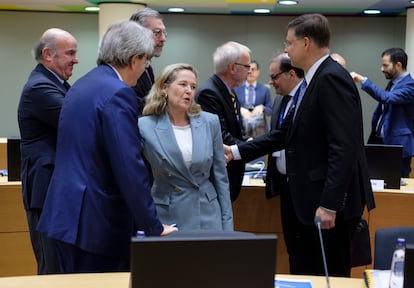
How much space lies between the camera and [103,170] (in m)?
2.20

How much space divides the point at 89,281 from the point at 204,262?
2.74 feet

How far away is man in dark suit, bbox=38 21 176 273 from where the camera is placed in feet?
7.02

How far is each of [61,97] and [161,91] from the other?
50cm

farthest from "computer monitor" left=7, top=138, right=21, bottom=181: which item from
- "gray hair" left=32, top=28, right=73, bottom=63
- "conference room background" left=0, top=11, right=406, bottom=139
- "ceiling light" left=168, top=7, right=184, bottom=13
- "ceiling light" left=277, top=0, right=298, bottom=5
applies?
"conference room background" left=0, top=11, right=406, bottom=139

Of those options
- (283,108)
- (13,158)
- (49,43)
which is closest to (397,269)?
(283,108)

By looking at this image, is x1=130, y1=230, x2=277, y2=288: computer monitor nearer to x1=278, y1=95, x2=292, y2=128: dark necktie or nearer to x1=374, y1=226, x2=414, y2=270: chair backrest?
x1=374, y1=226, x2=414, y2=270: chair backrest

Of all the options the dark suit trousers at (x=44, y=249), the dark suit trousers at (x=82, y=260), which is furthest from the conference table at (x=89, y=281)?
the dark suit trousers at (x=44, y=249)

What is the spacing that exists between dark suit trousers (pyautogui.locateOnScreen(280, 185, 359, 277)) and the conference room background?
5960mm

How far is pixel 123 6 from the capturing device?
750 cm

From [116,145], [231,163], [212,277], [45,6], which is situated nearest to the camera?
[212,277]

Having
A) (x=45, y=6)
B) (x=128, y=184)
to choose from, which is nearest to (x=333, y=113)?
(x=128, y=184)

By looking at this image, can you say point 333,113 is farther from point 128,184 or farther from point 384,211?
point 384,211

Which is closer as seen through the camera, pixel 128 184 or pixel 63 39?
pixel 128 184

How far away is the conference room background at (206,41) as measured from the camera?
8734 millimetres
